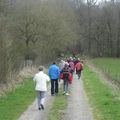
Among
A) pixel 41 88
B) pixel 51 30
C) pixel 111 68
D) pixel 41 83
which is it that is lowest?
pixel 111 68

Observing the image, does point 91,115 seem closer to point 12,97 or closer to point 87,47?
point 12,97

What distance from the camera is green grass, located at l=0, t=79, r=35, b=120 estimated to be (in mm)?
16248

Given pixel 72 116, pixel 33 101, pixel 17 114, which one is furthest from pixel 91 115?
pixel 33 101

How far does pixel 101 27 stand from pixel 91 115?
89.3m

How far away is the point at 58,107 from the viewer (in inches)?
728

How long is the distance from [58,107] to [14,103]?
230 centimetres

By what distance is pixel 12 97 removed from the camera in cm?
2180

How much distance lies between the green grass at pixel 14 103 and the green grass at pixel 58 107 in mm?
1219

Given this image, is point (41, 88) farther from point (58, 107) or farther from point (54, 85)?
point (54, 85)

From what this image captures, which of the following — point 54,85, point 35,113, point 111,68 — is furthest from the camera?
point 111,68

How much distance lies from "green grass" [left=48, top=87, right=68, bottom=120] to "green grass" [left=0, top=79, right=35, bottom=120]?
4.00ft

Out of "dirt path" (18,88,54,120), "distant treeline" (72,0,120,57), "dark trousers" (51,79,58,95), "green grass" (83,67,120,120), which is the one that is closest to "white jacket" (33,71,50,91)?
"dirt path" (18,88,54,120)

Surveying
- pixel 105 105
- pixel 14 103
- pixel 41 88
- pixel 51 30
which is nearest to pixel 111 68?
pixel 51 30

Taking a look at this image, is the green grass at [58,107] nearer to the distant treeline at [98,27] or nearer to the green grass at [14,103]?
the green grass at [14,103]
